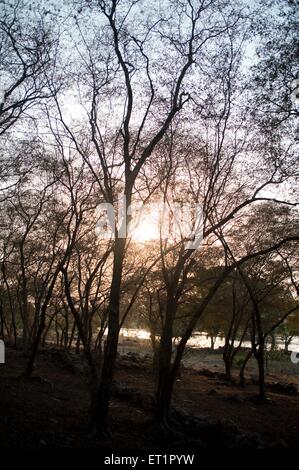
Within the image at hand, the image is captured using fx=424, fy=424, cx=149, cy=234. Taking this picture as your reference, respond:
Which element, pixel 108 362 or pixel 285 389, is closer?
pixel 108 362

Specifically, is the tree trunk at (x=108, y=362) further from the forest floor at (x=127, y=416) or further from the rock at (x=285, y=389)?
the rock at (x=285, y=389)

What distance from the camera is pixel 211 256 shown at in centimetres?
2550

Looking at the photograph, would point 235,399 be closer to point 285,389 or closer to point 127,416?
point 127,416

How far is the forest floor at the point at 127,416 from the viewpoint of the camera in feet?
31.2

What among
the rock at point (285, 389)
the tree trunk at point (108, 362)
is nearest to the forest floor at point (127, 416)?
the tree trunk at point (108, 362)

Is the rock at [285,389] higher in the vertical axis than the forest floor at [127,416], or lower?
lower

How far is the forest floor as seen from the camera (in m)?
9.52

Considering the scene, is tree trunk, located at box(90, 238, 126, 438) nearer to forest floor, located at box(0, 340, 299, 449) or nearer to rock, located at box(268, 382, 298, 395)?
forest floor, located at box(0, 340, 299, 449)

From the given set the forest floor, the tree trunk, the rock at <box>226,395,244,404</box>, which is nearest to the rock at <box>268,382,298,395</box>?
the forest floor

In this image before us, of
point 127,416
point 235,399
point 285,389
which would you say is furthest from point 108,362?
point 285,389

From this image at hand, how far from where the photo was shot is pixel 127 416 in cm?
1336
